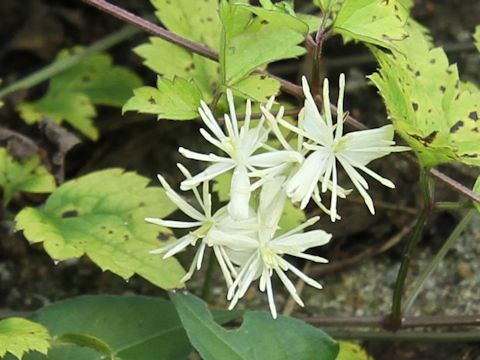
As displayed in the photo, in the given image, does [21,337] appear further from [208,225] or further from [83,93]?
[83,93]

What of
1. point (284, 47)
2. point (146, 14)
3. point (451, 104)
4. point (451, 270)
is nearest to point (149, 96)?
point (284, 47)

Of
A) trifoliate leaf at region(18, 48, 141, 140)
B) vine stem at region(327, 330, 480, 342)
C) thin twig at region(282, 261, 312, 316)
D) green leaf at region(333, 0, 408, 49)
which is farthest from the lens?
trifoliate leaf at region(18, 48, 141, 140)

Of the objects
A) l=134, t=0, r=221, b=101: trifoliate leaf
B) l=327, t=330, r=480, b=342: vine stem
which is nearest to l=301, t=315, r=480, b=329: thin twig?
l=327, t=330, r=480, b=342: vine stem

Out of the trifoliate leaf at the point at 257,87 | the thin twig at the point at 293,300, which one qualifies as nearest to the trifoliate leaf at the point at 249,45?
the trifoliate leaf at the point at 257,87

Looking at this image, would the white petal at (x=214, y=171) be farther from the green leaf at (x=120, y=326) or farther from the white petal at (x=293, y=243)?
the green leaf at (x=120, y=326)

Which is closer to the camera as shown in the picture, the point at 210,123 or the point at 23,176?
the point at 210,123

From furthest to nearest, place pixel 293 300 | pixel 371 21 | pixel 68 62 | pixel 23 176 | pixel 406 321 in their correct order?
pixel 68 62
pixel 293 300
pixel 23 176
pixel 406 321
pixel 371 21

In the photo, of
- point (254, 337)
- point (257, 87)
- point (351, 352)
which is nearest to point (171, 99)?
point (257, 87)

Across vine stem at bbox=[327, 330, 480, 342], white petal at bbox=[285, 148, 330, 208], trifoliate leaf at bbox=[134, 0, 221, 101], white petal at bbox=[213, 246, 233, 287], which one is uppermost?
white petal at bbox=[285, 148, 330, 208]

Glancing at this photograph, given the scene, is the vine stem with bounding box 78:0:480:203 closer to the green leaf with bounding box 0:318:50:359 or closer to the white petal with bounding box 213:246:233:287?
the white petal with bounding box 213:246:233:287
